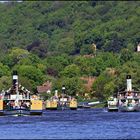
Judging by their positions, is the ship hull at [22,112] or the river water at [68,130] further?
the ship hull at [22,112]

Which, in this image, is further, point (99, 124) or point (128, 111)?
point (128, 111)

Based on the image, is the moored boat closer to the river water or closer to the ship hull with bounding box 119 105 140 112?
the ship hull with bounding box 119 105 140 112

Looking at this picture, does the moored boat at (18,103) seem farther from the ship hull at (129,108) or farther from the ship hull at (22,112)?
the ship hull at (129,108)

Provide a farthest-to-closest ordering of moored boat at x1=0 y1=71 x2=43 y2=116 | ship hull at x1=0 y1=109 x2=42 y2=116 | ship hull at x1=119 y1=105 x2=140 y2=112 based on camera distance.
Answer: ship hull at x1=119 y1=105 x2=140 y2=112
moored boat at x1=0 y1=71 x2=43 y2=116
ship hull at x1=0 y1=109 x2=42 y2=116

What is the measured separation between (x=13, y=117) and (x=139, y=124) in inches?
923

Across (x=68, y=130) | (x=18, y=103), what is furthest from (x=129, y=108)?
(x=68, y=130)

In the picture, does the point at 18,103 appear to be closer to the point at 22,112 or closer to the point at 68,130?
the point at 22,112

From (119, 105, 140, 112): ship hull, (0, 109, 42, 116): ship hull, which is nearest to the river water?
(0, 109, 42, 116): ship hull

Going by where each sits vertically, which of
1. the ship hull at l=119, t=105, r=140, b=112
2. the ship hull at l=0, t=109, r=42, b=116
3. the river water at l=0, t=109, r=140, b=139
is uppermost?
the ship hull at l=119, t=105, r=140, b=112

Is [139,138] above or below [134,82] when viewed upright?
below

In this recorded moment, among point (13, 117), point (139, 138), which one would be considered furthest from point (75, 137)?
point (13, 117)

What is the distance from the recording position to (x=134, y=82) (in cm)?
19725

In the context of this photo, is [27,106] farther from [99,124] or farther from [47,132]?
[47,132]

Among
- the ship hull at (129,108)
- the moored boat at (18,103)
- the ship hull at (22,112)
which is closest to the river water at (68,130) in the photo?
the ship hull at (22,112)
